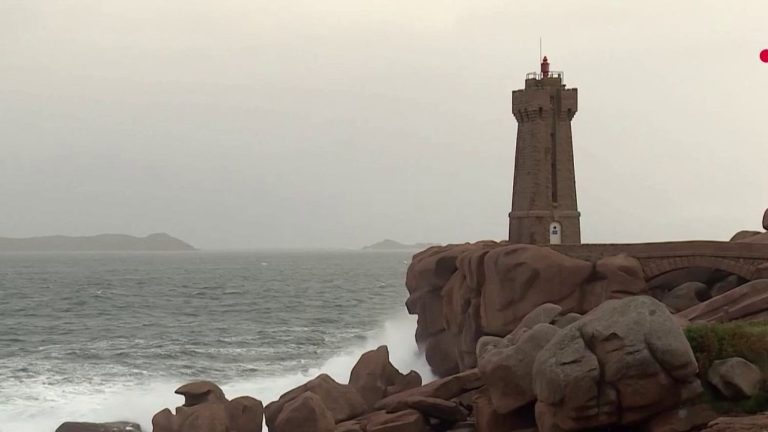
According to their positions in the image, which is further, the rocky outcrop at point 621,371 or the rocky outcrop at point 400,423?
the rocky outcrop at point 400,423

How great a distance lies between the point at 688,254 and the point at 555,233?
958cm

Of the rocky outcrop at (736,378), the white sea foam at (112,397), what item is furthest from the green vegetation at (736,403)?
the white sea foam at (112,397)

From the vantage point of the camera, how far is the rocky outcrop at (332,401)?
2489cm

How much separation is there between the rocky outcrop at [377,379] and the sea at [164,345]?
273 inches

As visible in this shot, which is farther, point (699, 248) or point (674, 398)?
point (699, 248)

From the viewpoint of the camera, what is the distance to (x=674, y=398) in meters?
17.0

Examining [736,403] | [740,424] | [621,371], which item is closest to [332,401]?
[621,371]

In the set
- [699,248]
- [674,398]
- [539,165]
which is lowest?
[674,398]

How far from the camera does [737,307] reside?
23.6 metres

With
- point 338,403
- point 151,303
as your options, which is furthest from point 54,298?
point 338,403

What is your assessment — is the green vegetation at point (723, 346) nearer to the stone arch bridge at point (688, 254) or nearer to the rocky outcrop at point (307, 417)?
the rocky outcrop at point (307, 417)

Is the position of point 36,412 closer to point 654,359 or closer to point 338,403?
point 338,403

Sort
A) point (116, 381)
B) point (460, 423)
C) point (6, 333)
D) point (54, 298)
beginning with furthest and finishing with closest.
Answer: point (54, 298), point (6, 333), point (116, 381), point (460, 423)

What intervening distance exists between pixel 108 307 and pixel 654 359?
2607 inches
